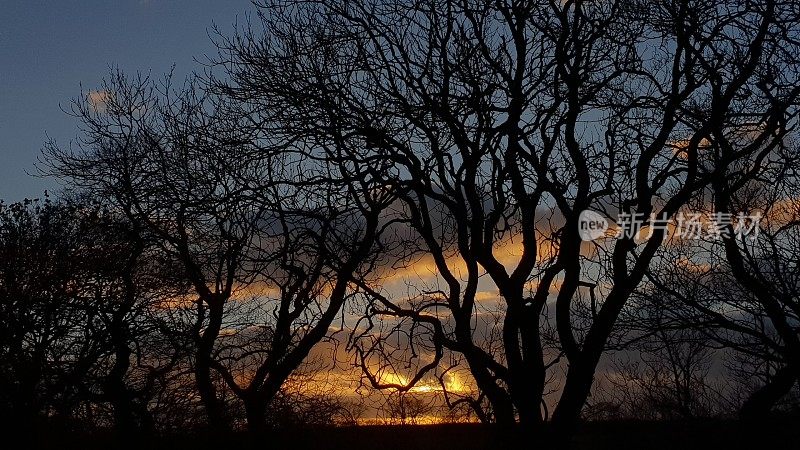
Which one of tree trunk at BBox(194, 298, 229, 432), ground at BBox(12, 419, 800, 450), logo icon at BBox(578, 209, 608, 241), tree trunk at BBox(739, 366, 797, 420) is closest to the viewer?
logo icon at BBox(578, 209, 608, 241)

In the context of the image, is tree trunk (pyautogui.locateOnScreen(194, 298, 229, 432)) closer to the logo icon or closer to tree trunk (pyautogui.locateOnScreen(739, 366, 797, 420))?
the logo icon

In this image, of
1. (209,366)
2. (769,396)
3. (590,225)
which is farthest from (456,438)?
(209,366)

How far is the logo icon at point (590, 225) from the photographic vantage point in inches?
400

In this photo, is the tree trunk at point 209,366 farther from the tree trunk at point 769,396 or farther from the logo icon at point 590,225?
the tree trunk at point 769,396

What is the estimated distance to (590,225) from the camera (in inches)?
407

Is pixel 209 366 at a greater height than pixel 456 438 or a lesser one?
greater

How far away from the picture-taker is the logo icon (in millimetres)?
10156

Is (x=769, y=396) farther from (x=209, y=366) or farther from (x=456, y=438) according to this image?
(x=209, y=366)

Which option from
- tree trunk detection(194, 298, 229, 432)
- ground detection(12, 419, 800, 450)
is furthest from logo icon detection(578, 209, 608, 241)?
tree trunk detection(194, 298, 229, 432)

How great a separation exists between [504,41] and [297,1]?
258 centimetres

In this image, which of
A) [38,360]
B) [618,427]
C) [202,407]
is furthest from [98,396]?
[618,427]

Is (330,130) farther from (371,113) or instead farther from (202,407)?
(202,407)

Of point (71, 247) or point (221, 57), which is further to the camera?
point (71, 247)

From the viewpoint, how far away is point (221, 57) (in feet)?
35.0
